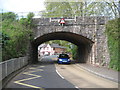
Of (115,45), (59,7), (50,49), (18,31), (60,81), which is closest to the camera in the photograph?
(60,81)

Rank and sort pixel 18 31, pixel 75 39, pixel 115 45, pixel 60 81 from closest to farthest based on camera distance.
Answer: pixel 60 81
pixel 115 45
pixel 18 31
pixel 75 39

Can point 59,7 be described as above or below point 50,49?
above

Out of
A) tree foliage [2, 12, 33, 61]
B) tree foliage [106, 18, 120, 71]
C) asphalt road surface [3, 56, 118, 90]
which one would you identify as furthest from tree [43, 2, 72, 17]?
asphalt road surface [3, 56, 118, 90]

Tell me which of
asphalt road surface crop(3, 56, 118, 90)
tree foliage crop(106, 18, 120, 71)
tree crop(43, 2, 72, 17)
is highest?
tree crop(43, 2, 72, 17)

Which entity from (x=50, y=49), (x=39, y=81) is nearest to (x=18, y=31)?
(x=39, y=81)

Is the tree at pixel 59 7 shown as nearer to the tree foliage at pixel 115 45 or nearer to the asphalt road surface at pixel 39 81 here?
the tree foliage at pixel 115 45

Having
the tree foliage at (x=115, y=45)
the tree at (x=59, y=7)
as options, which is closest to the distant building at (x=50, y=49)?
the tree at (x=59, y=7)

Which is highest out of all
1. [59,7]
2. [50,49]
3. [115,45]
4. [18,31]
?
[59,7]

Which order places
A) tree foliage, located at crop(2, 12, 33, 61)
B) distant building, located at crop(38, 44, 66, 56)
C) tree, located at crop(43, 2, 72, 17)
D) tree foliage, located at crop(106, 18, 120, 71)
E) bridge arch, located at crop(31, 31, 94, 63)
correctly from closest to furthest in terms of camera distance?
tree foliage, located at crop(106, 18, 120, 71) → tree foliage, located at crop(2, 12, 33, 61) → bridge arch, located at crop(31, 31, 94, 63) → tree, located at crop(43, 2, 72, 17) → distant building, located at crop(38, 44, 66, 56)

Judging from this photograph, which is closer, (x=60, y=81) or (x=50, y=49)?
(x=60, y=81)

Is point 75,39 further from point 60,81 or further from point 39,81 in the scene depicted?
point 39,81

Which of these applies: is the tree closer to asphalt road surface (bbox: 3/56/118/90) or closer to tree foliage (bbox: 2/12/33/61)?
tree foliage (bbox: 2/12/33/61)

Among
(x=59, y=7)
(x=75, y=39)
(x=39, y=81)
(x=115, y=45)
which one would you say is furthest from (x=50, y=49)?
(x=39, y=81)

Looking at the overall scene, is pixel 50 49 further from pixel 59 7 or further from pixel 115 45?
pixel 115 45
